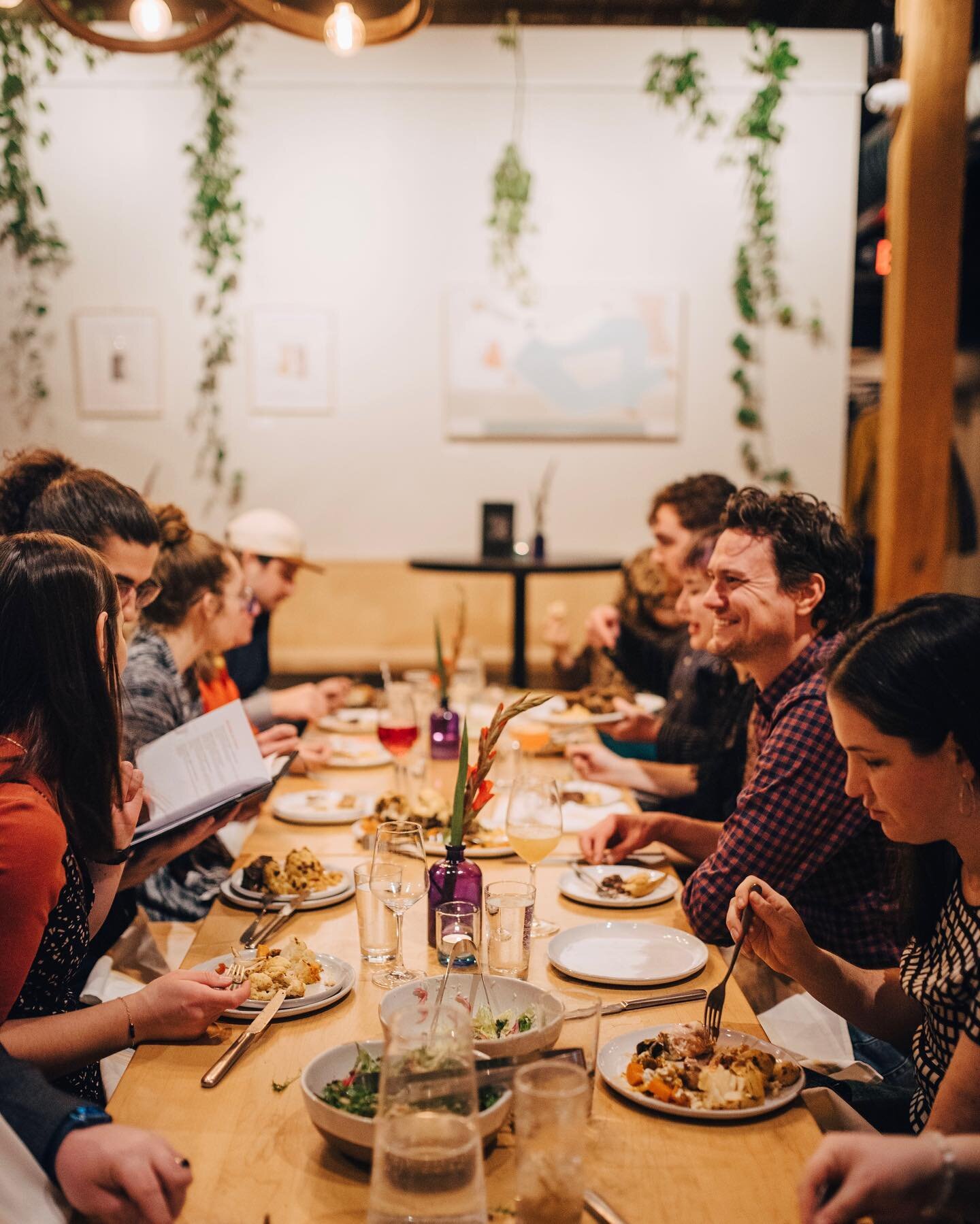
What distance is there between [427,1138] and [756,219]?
548 cm

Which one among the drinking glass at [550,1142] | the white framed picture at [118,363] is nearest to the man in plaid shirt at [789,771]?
the drinking glass at [550,1142]

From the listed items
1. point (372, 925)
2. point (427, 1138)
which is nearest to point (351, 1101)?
point (427, 1138)

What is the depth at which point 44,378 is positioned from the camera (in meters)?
5.77

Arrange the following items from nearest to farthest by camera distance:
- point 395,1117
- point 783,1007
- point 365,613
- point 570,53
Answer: point 395,1117 < point 783,1007 < point 570,53 < point 365,613

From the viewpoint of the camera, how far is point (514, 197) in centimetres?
562

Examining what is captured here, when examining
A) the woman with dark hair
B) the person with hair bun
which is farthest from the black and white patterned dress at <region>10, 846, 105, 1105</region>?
the person with hair bun

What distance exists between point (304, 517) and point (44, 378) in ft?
4.83

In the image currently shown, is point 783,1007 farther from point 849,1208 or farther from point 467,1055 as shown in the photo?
point 467,1055

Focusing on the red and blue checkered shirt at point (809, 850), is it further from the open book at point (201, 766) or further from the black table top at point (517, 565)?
the black table top at point (517, 565)

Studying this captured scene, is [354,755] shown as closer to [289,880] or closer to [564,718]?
[564,718]

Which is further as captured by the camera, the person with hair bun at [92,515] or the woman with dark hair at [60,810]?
the person with hair bun at [92,515]

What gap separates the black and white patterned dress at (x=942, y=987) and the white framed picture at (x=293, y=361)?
475cm

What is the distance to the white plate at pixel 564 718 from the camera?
3.11 metres

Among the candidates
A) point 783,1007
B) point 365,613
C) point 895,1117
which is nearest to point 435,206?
point 365,613
